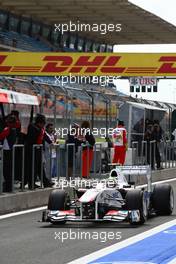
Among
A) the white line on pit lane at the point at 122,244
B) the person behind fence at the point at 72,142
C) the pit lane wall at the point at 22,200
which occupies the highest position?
the person behind fence at the point at 72,142

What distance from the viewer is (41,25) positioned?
45.7 meters

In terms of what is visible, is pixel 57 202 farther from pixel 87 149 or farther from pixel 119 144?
pixel 119 144

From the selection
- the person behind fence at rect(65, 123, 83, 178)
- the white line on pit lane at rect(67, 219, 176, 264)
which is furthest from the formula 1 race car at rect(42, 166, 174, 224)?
the person behind fence at rect(65, 123, 83, 178)

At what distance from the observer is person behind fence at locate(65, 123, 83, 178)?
19703 millimetres

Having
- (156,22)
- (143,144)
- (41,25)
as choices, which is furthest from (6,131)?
(41,25)

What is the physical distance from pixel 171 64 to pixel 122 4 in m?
5.83

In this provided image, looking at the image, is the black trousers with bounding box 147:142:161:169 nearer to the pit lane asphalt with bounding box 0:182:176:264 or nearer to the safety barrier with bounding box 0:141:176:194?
the safety barrier with bounding box 0:141:176:194

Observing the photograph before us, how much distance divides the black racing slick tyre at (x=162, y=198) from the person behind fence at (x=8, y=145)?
299 cm

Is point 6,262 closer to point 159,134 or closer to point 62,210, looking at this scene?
point 62,210

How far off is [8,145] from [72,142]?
4.30 meters

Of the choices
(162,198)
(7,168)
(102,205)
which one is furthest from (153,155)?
(102,205)

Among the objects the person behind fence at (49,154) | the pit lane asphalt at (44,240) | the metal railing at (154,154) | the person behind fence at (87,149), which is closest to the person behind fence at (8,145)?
the pit lane asphalt at (44,240)

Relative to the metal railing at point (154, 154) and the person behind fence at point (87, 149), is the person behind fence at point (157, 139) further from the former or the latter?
the person behind fence at point (87, 149)

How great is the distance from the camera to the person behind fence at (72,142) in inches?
776
